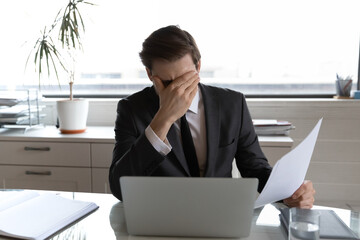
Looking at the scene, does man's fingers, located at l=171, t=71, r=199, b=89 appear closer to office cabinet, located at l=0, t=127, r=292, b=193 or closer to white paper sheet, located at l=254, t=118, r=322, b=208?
white paper sheet, located at l=254, t=118, r=322, b=208

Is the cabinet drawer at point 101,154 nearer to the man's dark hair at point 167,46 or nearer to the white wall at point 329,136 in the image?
the white wall at point 329,136

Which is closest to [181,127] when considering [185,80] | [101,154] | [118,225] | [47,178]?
[185,80]

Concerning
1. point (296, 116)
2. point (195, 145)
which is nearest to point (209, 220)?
point (195, 145)

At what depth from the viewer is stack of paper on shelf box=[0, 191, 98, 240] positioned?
973 millimetres

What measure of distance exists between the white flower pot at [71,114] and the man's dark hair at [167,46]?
115 cm

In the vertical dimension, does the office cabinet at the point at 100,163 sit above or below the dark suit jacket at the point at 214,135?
below

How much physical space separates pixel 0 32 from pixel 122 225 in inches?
99.0

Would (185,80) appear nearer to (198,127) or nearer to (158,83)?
(158,83)

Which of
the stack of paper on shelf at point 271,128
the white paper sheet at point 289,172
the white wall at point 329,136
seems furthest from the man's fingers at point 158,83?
the white wall at point 329,136

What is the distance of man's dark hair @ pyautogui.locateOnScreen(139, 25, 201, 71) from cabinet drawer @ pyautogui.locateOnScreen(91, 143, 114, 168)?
1.03 meters

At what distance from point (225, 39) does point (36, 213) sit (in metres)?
2.08

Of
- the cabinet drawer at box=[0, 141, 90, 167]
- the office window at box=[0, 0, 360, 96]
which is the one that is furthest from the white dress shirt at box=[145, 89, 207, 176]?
the office window at box=[0, 0, 360, 96]

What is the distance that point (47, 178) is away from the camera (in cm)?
240

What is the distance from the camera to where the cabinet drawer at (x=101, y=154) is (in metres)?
2.33
